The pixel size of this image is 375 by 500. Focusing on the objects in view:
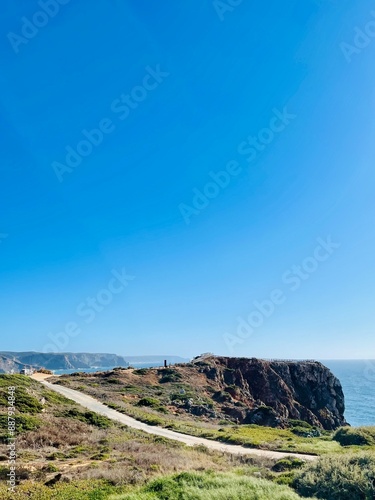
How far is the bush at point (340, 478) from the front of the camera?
11539 millimetres

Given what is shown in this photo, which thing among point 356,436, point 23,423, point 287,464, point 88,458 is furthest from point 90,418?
point 356,436

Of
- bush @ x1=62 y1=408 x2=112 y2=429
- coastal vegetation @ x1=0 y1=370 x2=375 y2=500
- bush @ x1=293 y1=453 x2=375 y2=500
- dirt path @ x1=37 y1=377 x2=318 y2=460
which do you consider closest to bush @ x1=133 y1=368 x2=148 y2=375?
dirt path @ x1=37 y1=377 x2=318 y2=460

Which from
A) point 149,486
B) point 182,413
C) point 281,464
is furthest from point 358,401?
point 149,486

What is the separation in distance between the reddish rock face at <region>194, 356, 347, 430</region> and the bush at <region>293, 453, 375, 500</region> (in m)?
51.1

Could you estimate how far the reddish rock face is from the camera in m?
67.8

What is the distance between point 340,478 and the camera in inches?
475

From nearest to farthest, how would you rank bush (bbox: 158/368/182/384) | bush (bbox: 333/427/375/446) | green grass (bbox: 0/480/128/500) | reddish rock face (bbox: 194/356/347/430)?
1. green grass (bbox: 0/480/128/500)
2. bush (bbox: 333/427/375/446)
3. bush (bbox: 158/368/182/384)
4. reddish rock face (bbox: 194/356/347/430)

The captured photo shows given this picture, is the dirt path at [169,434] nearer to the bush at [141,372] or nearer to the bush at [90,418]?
the bush at [90,418]

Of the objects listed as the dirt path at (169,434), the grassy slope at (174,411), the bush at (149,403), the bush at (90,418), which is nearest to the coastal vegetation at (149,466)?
the bush at (90,418)

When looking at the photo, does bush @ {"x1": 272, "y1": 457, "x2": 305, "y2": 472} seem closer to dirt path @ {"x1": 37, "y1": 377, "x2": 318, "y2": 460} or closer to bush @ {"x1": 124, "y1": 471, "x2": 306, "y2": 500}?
dirt path @ {"x1": 37, "y1": 377, "x2": 318, "y2": 460}

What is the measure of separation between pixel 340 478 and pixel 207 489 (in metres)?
4.40

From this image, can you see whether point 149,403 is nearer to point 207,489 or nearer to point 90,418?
point 90,418

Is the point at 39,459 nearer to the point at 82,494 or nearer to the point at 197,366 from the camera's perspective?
the point at 82,494

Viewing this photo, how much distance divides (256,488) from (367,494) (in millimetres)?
3398
